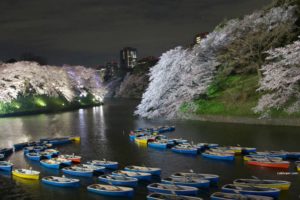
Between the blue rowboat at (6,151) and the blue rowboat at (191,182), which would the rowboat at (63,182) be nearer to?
the blue rowboat at (191,182)

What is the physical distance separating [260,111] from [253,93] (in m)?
5.95

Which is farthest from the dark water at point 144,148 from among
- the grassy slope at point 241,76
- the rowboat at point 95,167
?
the grassy slope at point 241,76

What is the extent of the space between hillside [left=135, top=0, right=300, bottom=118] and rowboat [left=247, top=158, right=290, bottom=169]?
17732mm

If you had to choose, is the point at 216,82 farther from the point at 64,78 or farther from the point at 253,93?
the point at 64,78

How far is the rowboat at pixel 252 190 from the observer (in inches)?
833

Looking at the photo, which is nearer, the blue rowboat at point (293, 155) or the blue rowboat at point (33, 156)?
the blue rowboat at point (293, 155)

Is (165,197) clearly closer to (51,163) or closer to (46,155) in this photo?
(51,163)

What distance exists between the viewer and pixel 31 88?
9112 cm

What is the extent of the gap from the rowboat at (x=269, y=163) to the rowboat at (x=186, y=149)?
19.0 ft

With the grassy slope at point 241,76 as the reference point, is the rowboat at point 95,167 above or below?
below

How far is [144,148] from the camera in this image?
1512 inches

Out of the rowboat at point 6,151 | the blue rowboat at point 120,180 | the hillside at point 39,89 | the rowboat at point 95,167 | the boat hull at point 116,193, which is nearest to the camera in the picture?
the boat hull at point 116,193

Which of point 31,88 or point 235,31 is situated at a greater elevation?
point 235,31

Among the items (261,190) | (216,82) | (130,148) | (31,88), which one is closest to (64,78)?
(31,88)
